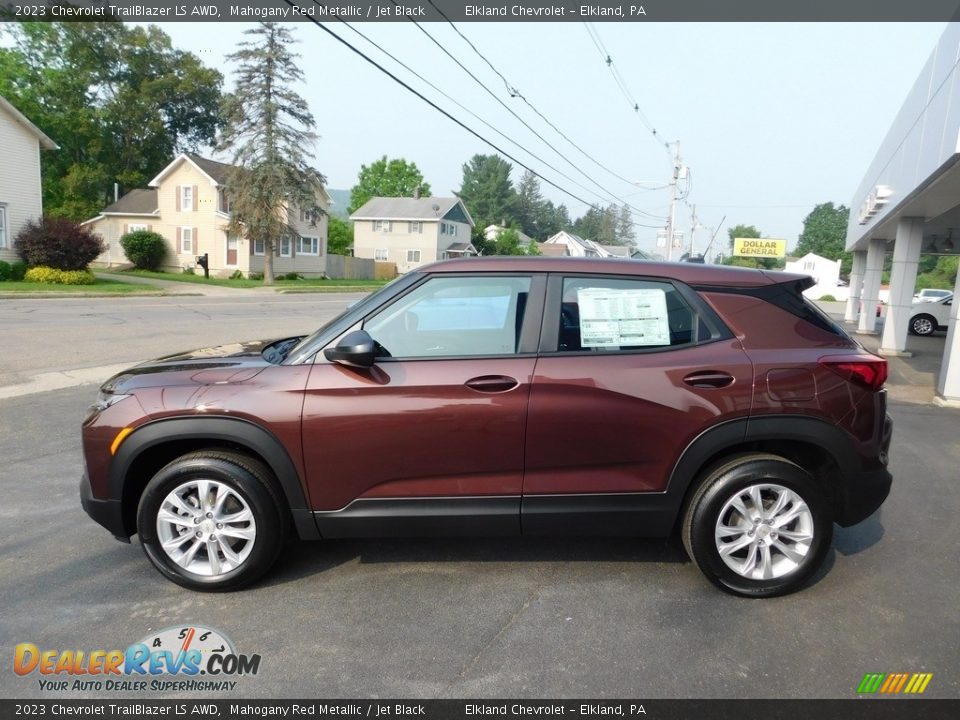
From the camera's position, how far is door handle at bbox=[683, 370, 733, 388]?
11.1 ft

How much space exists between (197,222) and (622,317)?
142ft

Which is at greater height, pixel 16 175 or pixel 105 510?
pixel 16 175

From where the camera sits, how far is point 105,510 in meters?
3.50

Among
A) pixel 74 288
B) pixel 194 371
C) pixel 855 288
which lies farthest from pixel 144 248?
pixel 194 371

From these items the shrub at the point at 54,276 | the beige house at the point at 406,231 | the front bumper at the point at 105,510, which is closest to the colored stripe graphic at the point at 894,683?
the front bumper at the point at 105,510

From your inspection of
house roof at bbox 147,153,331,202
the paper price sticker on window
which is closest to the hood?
the paper price sticker on window

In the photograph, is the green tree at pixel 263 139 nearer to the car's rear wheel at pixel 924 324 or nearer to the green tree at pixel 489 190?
the car's rear wheel at pixel 924 324

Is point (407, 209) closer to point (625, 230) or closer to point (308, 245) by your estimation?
point (308, 245)

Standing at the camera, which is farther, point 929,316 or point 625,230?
point 625,230

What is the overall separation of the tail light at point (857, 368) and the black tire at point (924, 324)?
2190cm

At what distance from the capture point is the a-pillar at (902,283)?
1515cm

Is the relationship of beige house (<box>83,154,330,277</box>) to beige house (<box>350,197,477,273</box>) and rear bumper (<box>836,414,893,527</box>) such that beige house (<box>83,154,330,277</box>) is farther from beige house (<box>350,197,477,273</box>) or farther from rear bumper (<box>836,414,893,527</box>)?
rear bumper (<box>836,414,893,527</box>)

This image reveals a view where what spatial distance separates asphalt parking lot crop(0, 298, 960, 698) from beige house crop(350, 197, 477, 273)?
182ft

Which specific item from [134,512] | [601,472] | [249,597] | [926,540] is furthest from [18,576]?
[926,540]
